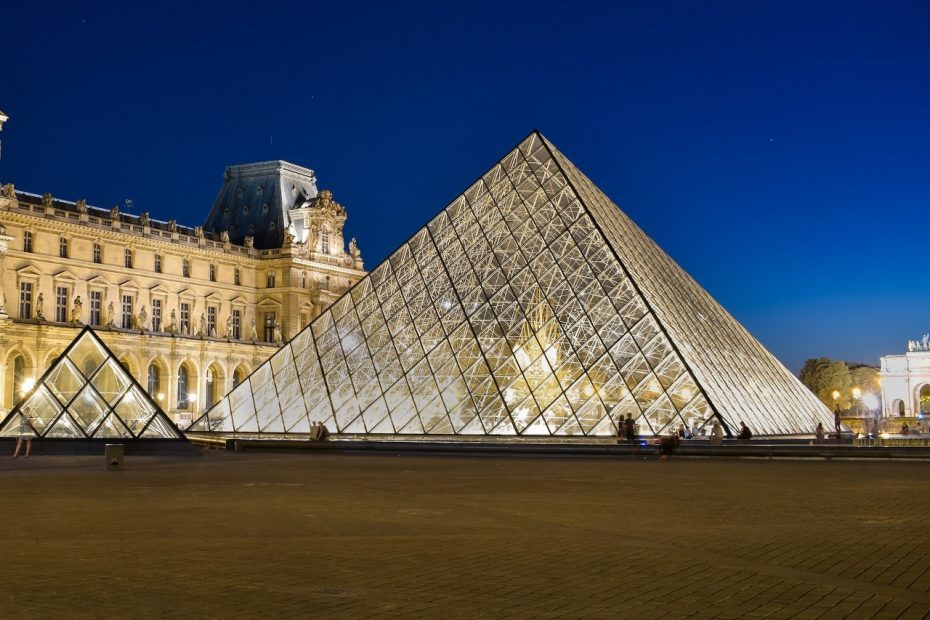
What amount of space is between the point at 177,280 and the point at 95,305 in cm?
688

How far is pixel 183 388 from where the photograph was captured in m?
70.2

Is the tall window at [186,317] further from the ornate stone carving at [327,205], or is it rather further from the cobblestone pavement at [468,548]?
the cobblestone pavement at [468,548]

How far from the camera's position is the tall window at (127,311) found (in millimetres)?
66562

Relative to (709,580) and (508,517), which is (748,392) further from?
(709,580)

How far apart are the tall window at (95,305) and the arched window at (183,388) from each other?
665 cm

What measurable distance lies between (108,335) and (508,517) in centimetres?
5530

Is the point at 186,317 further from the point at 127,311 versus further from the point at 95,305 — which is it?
the point at 95,305

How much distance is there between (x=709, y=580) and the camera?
268 inches

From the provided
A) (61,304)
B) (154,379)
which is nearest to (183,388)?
(154,379)

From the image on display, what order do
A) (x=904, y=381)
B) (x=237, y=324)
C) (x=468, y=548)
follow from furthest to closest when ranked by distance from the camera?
(x=904, y=381), (x=237, y=324), (x=468, y=548)

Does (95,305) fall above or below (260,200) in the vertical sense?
below

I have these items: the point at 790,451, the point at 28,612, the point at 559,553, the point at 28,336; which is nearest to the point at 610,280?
the point at 790,451

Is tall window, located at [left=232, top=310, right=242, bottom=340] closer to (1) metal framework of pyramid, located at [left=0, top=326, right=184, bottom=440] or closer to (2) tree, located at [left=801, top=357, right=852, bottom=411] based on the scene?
(1) metal framework of pyramid, located at [left=0, top=326, right=184, bottom=440]

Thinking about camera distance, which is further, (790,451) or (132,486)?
(790,451)
